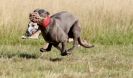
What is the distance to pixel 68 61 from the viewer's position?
7.62 metres

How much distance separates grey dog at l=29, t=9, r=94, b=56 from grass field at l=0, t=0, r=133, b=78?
0.96 feet

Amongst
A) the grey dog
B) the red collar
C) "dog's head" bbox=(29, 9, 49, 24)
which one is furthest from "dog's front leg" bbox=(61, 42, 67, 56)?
"dog's head" bbox=(29, 9, 49, 24)

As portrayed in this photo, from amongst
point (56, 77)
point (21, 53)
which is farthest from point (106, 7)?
point (56, 77)

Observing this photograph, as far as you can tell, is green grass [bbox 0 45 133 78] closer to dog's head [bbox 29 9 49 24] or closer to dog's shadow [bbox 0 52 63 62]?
dog's shadow [bbox 0 52 63 62]

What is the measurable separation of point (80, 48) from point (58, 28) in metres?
1.83

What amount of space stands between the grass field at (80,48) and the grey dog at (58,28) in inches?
11.5

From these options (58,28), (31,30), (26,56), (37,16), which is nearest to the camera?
(37,16)

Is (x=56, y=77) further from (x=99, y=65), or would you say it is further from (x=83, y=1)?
(x=83, y=1)

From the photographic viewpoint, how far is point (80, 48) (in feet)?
30.1

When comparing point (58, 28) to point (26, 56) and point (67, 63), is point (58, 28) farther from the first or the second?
point (26, 56)

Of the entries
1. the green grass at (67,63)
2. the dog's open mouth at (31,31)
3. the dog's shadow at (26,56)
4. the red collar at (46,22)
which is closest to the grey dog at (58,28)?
the red collar at (46,22)

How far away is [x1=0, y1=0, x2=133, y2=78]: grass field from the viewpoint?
6578 millimetres

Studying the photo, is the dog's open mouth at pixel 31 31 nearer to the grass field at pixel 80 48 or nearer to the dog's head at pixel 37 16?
the grass field at pixel 80 48

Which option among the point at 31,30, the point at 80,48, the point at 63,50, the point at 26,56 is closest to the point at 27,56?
the point at 26,56
